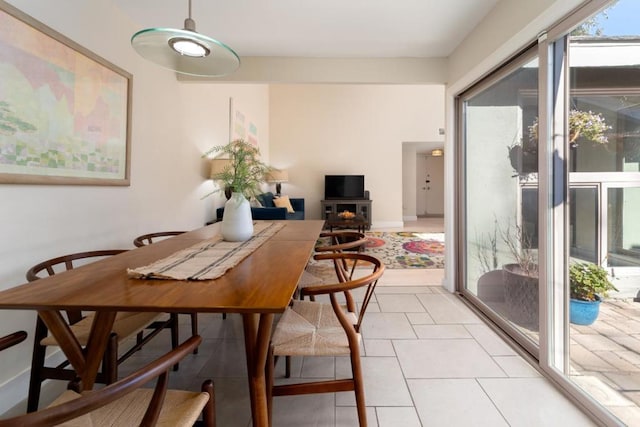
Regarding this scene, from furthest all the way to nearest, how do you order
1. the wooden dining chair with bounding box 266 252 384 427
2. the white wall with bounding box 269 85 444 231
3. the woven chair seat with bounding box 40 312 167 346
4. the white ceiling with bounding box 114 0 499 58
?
the white wall with bounding box 269 85 444 231, the white ceiling with bounding box 114 0 499 58, the woven chair seat with bounding box 40 312 167 346, the wooden dining chair with bounding box 266 252 384 427

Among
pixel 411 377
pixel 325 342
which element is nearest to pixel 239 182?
pixel 325 342

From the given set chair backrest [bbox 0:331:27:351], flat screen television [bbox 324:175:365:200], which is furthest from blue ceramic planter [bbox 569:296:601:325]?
flat screen television [bbox 324:175:365:200]

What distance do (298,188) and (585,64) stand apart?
6.54m

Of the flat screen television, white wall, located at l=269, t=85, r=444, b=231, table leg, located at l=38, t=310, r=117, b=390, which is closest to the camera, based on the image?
table leg, located at l=38, t=310, r=117, b=390

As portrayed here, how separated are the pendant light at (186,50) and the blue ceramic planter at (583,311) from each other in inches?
87.3

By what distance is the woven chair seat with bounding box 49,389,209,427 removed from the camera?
80 cm

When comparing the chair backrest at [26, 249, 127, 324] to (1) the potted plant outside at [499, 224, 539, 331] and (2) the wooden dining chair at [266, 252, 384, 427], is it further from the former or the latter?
(1) the potted plant outside at [499, 224, 539, 331]

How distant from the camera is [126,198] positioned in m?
2.22

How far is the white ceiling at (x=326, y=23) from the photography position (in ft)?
6.93

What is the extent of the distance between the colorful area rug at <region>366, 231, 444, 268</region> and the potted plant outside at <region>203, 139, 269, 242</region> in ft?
6.80

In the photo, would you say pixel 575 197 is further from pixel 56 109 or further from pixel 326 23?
pixel 56 109

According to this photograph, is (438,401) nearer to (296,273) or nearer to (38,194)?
(296,273)

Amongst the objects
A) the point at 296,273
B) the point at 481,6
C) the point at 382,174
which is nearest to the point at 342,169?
the point at 382,174

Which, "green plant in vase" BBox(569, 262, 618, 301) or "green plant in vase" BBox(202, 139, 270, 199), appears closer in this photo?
"green plant in vase" BBox(569, 262, 618, 301)
